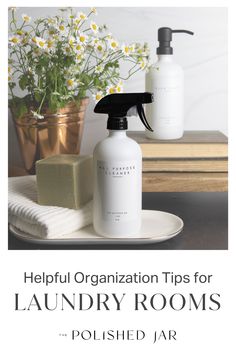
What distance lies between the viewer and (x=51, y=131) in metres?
0.75

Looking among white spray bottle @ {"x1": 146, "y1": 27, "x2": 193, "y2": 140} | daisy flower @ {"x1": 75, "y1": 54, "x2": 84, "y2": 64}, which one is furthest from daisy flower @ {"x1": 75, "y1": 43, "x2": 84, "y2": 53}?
white spray bottle @ {"x1": 146, "y1": 27, "x2": 193, "y2": 140}

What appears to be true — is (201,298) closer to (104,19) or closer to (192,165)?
(192,165)

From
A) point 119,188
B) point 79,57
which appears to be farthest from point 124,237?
point 79,57

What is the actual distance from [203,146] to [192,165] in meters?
0.04

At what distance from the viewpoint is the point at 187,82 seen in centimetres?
91

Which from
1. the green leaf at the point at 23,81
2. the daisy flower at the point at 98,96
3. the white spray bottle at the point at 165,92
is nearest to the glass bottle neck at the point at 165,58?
the white spray bottle at the point at 165,92

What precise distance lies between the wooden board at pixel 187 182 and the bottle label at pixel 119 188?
5.5 inches

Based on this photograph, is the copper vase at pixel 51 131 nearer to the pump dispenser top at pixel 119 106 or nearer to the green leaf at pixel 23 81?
the green leaf at pixel 23 81

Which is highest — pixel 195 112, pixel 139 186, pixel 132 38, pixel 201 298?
pixel 132 38

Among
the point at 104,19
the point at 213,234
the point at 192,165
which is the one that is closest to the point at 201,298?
the point at 213,234

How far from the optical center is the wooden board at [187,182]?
728mm

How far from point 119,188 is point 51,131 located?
0.22 meters

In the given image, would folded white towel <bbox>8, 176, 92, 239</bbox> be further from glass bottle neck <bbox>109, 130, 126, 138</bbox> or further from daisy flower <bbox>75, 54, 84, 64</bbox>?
daisy flower <bbox>75, 54, 84, 64</bbox>

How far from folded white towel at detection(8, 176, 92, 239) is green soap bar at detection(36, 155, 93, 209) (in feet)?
0.04
